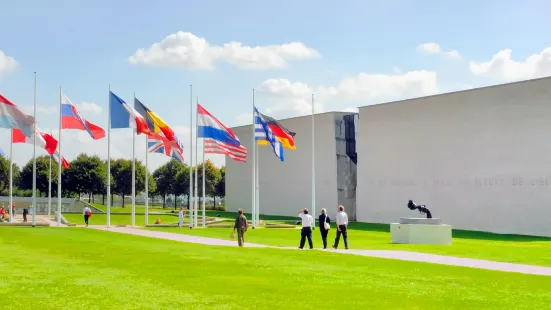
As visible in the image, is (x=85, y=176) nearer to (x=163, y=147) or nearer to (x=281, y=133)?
(x=163, y=147)

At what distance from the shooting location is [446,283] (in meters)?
17.0

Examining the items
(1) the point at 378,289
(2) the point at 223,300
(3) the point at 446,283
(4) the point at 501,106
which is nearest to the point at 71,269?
(2) the point at 223,300

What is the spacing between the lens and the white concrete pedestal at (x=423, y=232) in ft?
109

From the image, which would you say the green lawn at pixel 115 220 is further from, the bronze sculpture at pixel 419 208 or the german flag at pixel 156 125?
the bronze sculpture at pixel 419 208

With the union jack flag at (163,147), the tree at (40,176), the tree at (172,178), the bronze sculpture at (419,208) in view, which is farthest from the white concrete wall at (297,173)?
the tree at (172,178)

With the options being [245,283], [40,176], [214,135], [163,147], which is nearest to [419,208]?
[214,135]

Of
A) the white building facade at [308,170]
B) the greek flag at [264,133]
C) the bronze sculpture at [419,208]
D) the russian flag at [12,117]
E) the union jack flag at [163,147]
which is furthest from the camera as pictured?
the white building facade at [308,170]

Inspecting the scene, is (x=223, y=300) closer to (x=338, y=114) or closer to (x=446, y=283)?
(x=446, y=283)

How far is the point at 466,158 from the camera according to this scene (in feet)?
177

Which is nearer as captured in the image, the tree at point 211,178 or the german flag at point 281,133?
the german flag at point 281,133

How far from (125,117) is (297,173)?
36.2m

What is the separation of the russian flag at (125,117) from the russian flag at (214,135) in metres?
4.04

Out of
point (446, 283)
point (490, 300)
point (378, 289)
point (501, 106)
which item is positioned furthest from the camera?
point (501, 106)

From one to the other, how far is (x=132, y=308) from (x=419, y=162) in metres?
48.4
